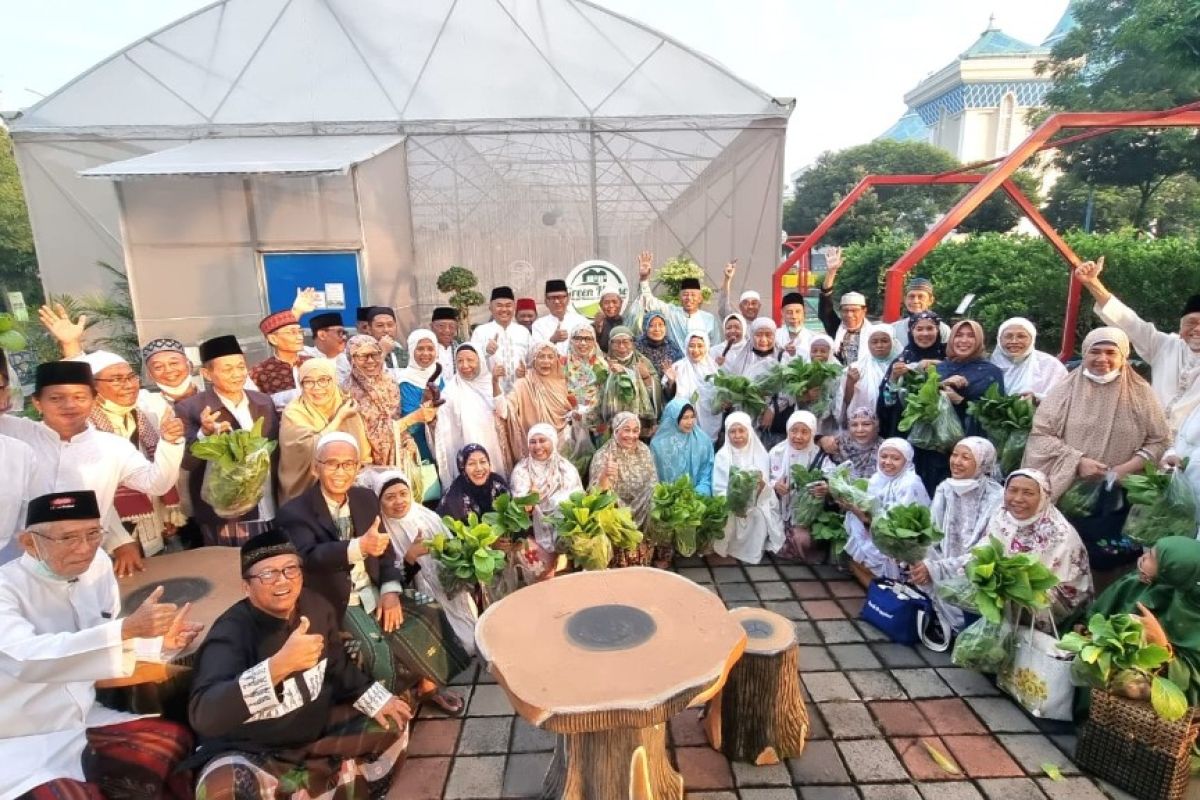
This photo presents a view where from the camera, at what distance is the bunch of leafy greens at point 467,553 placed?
4258mm

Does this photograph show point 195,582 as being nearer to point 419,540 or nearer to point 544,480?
point 419,540

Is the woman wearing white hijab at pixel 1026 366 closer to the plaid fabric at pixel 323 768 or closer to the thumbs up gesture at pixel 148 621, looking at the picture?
the plaid fabric at pixel 323 768

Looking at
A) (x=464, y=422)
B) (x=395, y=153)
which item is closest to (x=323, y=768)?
(x=464, y=422)

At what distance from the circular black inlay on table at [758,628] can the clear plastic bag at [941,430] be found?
95.6 inches

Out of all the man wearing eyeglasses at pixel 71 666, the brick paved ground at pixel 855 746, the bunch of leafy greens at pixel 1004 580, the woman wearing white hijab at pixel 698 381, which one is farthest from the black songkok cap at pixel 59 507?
the woman wearing white hijab at pixel 698 381

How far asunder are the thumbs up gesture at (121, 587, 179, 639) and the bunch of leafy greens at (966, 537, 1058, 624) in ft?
13.4

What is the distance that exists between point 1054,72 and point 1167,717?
28002 millimetres

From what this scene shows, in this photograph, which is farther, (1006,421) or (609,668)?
(1006,421)

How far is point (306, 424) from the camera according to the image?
14.3 ft

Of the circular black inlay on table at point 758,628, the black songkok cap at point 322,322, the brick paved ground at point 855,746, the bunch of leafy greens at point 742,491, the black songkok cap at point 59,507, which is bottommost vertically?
the brick paved ground at point 855,746

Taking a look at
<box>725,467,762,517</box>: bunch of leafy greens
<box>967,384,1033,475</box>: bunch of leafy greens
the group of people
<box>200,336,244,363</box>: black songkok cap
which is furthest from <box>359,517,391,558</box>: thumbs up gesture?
<box>967,384,1033,475</box>: bunch of leafy greens

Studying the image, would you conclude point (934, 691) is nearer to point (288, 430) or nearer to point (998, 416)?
point (998, 416)

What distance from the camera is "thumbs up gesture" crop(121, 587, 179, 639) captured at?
2662 millimetres

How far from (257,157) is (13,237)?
2084 cm
